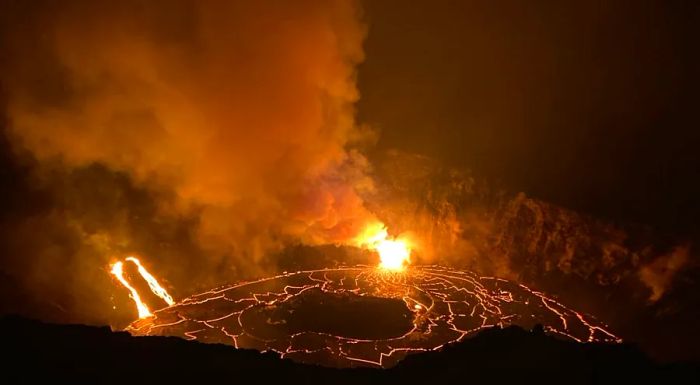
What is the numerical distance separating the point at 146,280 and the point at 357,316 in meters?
6.26

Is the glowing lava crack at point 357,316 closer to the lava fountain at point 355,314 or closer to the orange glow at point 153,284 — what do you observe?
the lava fountain at point 355,314

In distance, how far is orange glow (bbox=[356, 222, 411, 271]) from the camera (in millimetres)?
17000

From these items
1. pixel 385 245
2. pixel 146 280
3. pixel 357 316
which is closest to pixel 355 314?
pixel 357 316

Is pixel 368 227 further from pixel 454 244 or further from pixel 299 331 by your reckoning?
pixel 299 331

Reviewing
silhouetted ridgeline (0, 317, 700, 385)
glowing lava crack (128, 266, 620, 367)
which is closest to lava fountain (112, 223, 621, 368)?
glowing lava crack (128, 266, 620, 367)

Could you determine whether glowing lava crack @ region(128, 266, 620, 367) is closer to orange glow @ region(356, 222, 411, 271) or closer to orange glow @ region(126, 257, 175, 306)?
orange glow @ region(126, 257, 175, 306)

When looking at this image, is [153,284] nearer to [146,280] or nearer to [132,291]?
[146,280]

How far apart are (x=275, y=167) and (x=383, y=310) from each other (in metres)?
7.24

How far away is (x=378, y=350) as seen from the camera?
10.1 m

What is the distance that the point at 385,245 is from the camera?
17.7 metres

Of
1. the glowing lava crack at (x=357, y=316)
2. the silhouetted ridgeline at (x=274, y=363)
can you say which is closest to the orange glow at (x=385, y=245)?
A: the glowing lava crack at (x=357, y=316)

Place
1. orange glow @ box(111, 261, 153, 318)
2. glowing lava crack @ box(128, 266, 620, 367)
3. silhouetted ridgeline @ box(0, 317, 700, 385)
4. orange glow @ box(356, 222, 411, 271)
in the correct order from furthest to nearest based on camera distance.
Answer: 1. orange glow @ box(356, 222, 411, 271)
2. orange glow @ box(111, 261, 153, 318)
3. glowing lava crack @ box(128, 266, 620, 367)
4. silhouetted ridgeline @ box(0, 317, 700, 385)

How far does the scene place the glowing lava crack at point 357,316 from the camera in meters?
10.4

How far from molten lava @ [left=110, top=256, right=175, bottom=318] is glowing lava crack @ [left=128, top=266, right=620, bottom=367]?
518 millimetres
